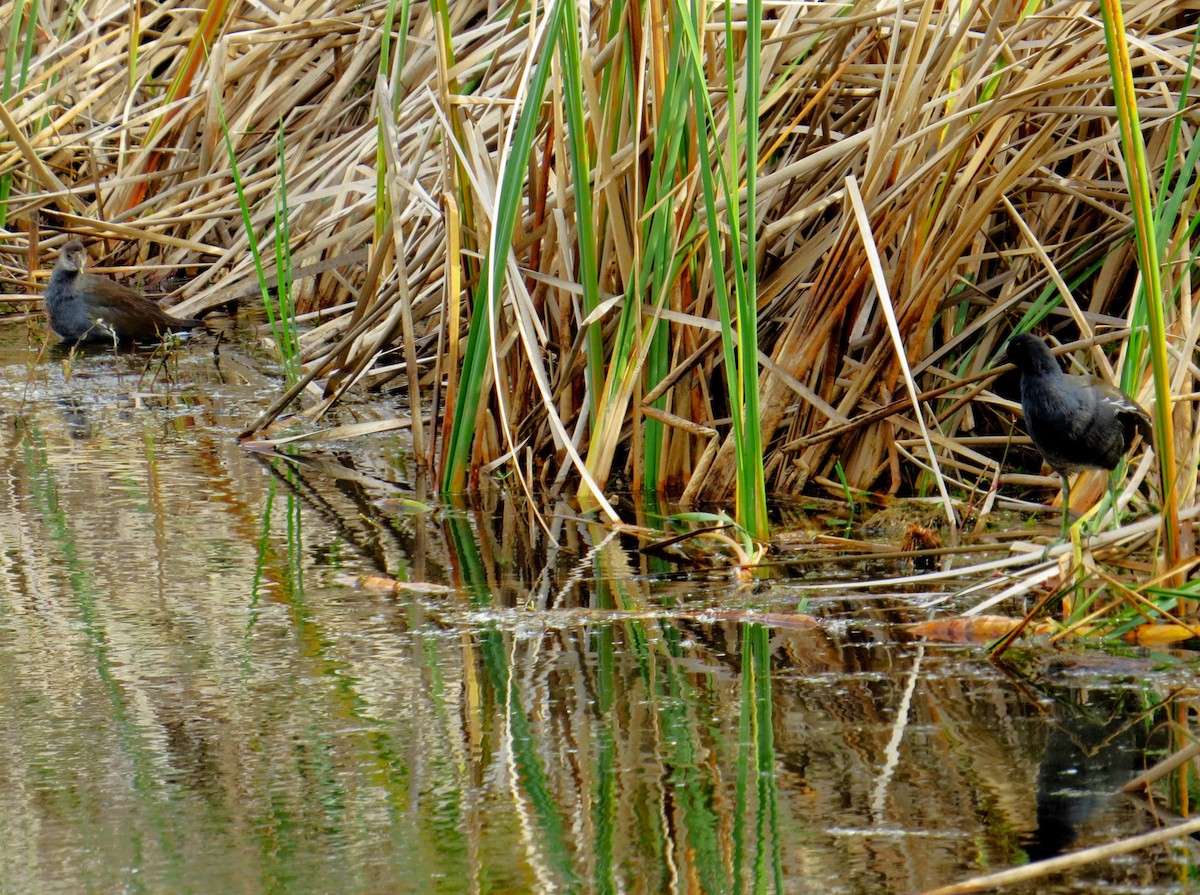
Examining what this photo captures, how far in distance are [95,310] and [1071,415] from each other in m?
3.75

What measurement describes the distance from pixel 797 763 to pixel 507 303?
194 cm

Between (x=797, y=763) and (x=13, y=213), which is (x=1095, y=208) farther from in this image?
(x=13, y=213)

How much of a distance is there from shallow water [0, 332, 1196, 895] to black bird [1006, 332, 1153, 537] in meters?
0.41

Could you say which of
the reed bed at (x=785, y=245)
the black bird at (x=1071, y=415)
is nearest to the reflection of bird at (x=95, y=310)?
the reed bed at (x=785, y=245)

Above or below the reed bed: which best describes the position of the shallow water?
below

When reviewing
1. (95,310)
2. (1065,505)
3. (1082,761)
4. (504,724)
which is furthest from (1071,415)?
(95,310)

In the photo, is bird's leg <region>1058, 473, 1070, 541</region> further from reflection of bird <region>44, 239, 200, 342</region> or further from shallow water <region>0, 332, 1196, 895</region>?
reflection of bird <region>44, 239, 200, 342</region>

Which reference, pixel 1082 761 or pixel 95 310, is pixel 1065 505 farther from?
pixel 95 310

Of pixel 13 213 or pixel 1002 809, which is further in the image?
pixel 13 213

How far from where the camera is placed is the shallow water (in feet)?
5.82

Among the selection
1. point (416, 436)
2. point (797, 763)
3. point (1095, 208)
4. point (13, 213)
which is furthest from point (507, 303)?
point (13, 213)

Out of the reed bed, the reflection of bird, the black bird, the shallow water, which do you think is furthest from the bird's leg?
the reflection of bird

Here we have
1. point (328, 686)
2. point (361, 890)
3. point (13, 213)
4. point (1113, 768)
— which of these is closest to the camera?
point (361, 890)

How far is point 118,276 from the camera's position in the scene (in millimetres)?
6574
